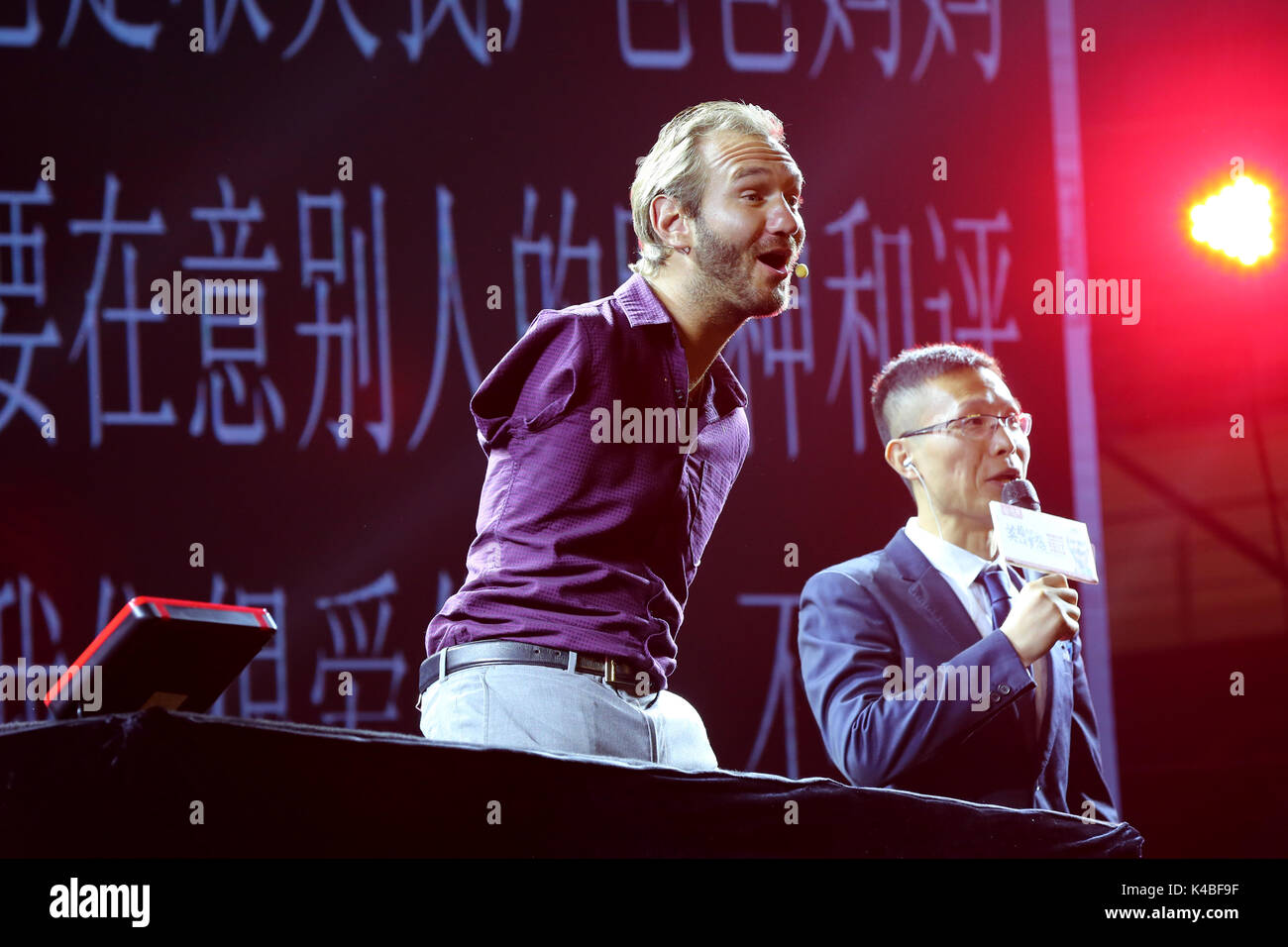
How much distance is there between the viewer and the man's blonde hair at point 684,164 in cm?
210

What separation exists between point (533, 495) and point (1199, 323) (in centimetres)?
247

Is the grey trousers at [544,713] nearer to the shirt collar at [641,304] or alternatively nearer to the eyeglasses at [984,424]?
the shirt collar at [641,304]

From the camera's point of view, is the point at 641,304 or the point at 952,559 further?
the point at 952,559

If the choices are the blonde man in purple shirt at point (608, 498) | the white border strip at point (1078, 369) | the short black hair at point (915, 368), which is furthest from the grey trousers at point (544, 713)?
the white border strip at point (1078, 369)

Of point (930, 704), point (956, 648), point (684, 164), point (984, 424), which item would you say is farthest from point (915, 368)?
point (684, 164)

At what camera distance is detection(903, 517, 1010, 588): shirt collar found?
2732 millimetres

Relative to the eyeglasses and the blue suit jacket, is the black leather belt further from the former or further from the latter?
the eyeglasses

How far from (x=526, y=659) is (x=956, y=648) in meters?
1.09

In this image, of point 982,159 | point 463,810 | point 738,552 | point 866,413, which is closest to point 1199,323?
point 982,159

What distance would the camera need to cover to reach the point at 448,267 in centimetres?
340

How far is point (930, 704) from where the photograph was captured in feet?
7.94

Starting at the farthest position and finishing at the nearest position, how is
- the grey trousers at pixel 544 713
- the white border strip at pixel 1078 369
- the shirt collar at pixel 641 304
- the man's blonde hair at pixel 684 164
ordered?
the white border strip at pixel 1078 369 → the man's blonde hair at pixel 684 164 → the shirt collar at pixel 641 304 → the grey trousers at pixel 544 713

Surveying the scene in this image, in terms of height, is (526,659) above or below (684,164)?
below

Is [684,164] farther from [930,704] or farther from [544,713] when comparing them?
[930,704]
